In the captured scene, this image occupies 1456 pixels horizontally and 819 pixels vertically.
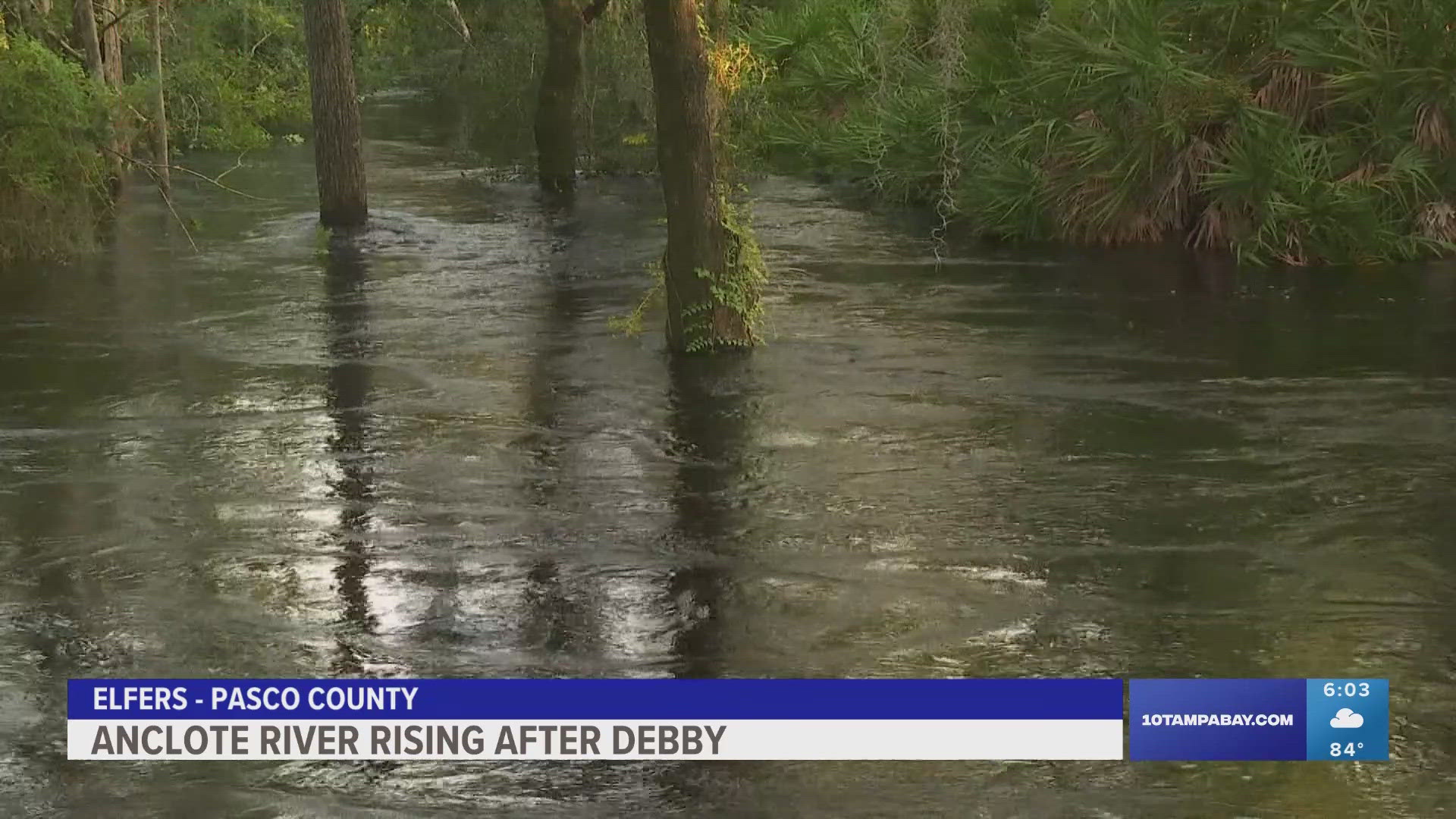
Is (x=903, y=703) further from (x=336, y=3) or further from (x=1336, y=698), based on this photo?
(x=336, y=3)

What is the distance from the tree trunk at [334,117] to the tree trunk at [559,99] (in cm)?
292

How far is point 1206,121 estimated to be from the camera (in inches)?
685

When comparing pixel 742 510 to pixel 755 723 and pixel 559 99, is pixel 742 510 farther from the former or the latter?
pixel 559 99

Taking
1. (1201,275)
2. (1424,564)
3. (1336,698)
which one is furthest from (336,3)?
(1336,698)

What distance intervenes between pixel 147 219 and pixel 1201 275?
1227 cm

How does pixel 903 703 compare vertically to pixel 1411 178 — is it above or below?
below

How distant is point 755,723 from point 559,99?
17.0 meters

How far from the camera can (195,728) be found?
609 cm

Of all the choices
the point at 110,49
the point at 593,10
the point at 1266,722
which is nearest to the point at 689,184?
the point at 1266,722

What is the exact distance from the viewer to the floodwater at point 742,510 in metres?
5.93

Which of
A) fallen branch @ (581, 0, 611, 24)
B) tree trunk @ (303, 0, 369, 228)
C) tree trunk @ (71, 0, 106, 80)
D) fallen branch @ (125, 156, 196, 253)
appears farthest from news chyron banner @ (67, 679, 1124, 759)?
fallen branch @ (581, 0, 611, 24)

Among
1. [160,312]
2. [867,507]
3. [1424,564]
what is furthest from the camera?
[160,312]

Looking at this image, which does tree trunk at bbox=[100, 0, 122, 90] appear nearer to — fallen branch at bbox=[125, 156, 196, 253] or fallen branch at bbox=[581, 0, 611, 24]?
fallen branch at bbox=[125, 156, 196, 253]

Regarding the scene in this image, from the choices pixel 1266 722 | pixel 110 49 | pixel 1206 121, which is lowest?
pixel 1266 722
